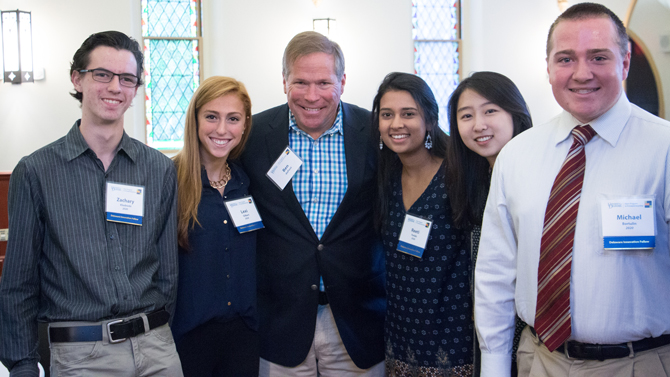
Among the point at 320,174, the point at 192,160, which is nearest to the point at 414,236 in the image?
the point at 320,174

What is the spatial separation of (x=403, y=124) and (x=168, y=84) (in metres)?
5.01

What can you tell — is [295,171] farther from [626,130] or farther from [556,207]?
[626,130]

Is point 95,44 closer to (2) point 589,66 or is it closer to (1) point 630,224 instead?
(2) point 589,66

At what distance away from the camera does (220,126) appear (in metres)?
2.11

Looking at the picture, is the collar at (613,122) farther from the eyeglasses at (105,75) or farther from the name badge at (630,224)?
the eyeglasses at (105,75)

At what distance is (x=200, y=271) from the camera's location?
2.03 metres

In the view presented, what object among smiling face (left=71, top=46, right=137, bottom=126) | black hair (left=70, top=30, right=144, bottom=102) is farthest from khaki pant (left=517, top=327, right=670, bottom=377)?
black hair (left=70, top=30, right=144, bottom=102)

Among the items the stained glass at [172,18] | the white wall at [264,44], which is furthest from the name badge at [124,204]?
the stained glass at [172,18]

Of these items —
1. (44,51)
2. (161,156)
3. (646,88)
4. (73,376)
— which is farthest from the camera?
(44,51)

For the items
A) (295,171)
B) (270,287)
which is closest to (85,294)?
(270,287)

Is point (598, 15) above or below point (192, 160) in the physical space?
above

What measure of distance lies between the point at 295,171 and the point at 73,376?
1.11 meters

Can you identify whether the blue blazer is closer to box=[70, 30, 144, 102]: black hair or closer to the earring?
the earring

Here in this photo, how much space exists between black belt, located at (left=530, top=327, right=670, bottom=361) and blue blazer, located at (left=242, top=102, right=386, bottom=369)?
999 mm
